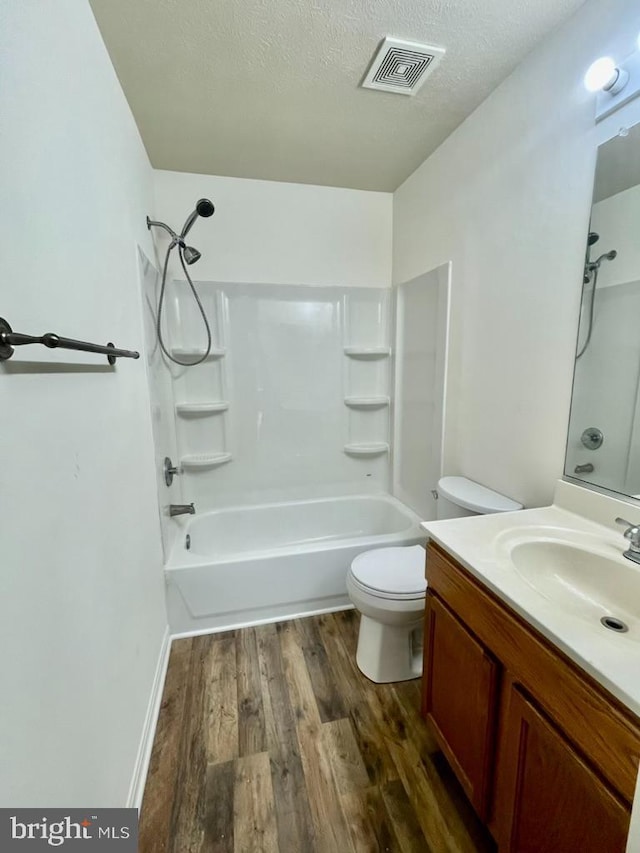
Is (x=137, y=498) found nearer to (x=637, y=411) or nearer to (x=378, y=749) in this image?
(x=378, y=749)

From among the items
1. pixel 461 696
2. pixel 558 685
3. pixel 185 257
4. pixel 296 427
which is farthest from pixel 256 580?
pixel 185 257

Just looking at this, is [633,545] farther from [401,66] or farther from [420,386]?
[401,66]

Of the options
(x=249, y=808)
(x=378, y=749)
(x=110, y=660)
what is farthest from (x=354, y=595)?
(x=110, y=660)

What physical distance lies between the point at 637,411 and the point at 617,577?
48cm

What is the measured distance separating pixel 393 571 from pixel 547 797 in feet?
2.94

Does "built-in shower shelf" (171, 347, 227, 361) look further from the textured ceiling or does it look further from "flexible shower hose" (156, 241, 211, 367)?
the textured ceiling

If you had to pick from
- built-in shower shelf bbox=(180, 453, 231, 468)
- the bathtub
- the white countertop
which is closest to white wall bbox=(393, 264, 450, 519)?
the bathtub

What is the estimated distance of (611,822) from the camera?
0.62 metres

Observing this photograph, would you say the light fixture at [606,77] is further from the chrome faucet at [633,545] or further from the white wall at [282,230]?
the white wall at [282,230]

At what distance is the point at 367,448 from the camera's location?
2.74m

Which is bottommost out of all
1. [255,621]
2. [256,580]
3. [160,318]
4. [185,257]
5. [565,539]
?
[255,621]

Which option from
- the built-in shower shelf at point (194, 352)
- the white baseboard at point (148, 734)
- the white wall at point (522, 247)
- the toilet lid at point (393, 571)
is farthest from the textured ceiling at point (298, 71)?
the white baseboard at point (148, 734)

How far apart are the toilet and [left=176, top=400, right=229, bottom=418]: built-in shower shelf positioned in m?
1.34

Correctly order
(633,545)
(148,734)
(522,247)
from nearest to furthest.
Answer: (633,545) < (148,734) < (522,247)
